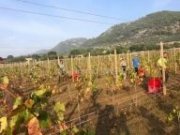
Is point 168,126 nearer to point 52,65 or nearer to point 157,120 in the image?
point 157,120

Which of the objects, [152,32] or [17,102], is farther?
[152,32]

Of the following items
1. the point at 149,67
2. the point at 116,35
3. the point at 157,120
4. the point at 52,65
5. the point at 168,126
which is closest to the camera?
the point at 168,126

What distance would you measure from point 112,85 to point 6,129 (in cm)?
1512

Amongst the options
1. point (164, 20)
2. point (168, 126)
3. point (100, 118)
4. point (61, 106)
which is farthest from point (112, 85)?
point (164, 20)

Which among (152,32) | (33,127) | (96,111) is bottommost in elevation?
(96,111)

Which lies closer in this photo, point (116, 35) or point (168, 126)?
point (168, 126)

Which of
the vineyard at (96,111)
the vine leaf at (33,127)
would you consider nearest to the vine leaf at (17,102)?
the vineyard at (96,111)

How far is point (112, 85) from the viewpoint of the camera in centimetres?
1705

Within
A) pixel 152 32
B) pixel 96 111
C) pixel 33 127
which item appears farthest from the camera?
pixel 152 32

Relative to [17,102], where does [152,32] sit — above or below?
above

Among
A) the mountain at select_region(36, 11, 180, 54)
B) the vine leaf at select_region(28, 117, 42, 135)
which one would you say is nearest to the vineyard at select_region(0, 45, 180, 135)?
the vine leaf at select_region(28, 117, 42, 135)

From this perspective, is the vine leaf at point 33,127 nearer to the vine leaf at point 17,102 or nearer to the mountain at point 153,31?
the vine leaf at point 17,102

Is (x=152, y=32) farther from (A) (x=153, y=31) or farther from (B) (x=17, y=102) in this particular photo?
(B) (x=17, y=102)

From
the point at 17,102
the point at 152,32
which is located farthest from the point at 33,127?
the point at 152,32
